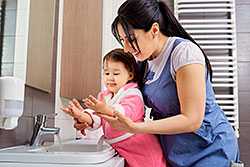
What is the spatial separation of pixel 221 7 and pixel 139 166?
1739mm

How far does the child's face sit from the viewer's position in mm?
1348

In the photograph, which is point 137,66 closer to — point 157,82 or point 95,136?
point 157,82

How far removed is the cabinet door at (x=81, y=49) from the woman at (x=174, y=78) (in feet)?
2.44

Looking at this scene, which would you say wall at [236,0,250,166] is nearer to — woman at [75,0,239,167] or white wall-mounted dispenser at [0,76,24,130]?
woman at [75,0,239,167]

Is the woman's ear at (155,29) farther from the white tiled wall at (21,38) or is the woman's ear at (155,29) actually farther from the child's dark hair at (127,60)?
the white tiled wall at (21,38)

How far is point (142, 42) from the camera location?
107 cm

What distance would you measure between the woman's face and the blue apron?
0.24 ft

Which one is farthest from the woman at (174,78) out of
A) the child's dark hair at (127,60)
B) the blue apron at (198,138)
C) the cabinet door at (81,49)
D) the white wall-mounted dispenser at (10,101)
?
the cabinet door at (81,49)

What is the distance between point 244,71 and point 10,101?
1.91m

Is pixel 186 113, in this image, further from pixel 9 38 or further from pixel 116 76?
pixel 9 38

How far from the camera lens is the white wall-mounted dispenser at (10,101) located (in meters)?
1.09

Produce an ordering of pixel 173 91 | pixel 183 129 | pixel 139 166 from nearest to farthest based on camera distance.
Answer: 1. pixel 183 129
2. pixel 173 91
3. pixel 139 166

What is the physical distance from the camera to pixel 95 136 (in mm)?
1891

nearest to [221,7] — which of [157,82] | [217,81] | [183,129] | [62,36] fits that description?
[217,81]
